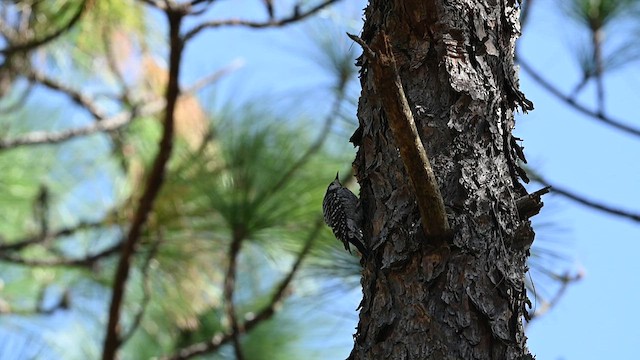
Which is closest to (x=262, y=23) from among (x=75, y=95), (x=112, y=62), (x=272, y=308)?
(x=272, y=308)

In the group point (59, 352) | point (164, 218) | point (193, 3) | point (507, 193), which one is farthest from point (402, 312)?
point (59, 352)

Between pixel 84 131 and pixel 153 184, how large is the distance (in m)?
0.90

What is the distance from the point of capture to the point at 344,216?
109 cm

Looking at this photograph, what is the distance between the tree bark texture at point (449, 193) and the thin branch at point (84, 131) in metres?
1.73

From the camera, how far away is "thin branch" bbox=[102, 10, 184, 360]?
5.88 feet

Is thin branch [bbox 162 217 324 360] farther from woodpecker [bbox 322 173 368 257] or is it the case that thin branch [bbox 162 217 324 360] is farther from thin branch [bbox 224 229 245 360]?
woodpecker [bbox 322 173 368 257]

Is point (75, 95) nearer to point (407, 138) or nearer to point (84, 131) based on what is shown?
point (84, 131)

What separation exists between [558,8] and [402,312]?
5.53 ft

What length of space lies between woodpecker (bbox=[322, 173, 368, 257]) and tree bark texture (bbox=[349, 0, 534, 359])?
1cm

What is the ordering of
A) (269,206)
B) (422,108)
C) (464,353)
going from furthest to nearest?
(269,206)
(422,108)
(464,353)

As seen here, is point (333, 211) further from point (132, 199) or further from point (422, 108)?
point (132, 199)

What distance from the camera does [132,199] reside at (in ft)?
8.13

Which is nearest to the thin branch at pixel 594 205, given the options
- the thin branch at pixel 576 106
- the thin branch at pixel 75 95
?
the thin branch at pixel 576 106

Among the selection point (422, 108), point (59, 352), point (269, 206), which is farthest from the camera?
point (59, 352)
